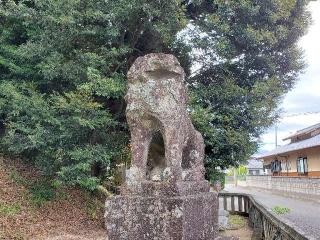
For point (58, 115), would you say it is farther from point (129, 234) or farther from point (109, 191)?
point (129, 234)

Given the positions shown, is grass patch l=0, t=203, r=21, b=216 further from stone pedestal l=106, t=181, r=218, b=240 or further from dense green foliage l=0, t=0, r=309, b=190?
stone pedestal l=106, t=181, r=218, b=240

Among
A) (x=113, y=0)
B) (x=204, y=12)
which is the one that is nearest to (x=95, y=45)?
(x=113, y=0)

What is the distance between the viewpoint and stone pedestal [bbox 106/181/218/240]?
4.61 m

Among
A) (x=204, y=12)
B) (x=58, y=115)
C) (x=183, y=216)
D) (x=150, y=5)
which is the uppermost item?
(x=204, y=12)

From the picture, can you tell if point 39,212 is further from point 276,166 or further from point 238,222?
point 276,166

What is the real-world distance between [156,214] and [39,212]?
9510 millimetres

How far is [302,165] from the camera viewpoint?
29.5m

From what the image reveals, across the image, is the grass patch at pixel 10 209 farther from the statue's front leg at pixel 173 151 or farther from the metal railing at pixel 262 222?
the statue's front leg at pixel 173 151

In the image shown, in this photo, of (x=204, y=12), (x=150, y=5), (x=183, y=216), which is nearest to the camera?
(x=183, y=216)


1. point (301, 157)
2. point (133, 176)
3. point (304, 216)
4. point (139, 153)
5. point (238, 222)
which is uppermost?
point (301, 157)

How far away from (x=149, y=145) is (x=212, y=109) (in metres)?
8.88

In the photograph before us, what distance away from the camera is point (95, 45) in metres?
13.5

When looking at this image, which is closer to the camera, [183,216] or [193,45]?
[183,216]

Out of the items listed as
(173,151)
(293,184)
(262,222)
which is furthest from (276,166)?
(173,151)
